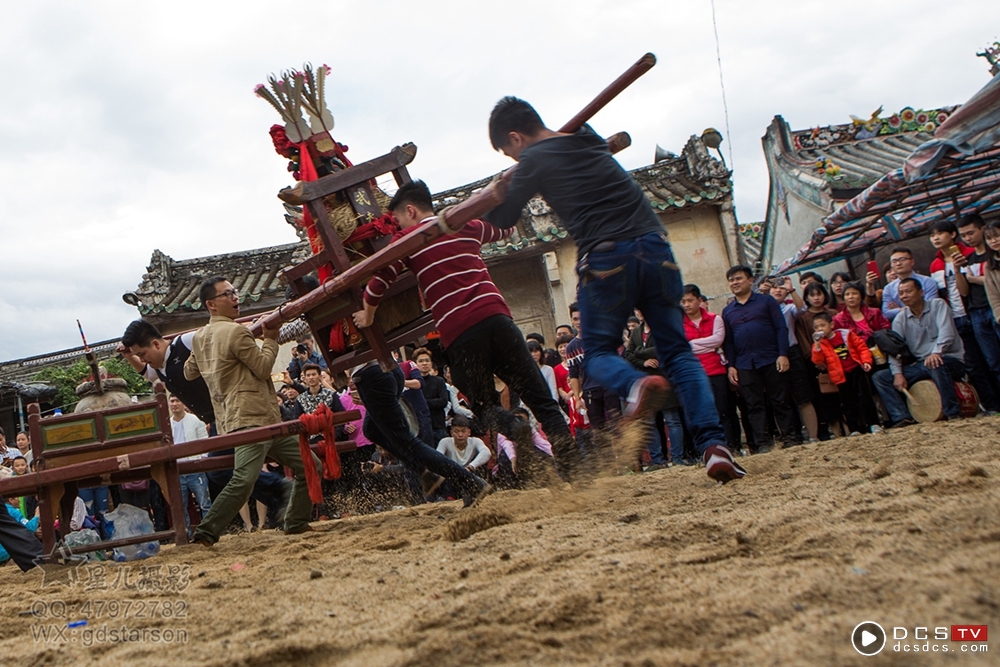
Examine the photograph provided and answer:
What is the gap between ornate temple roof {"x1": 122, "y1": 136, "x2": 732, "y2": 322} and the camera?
463 inches

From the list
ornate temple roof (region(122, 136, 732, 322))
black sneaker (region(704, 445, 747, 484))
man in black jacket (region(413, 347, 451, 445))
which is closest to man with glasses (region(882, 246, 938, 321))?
black sneaker (region(704, 445, 747, 484))

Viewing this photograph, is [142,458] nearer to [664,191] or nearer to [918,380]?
[918,380]

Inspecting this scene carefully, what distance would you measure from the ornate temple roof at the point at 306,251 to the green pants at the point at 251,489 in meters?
6.85

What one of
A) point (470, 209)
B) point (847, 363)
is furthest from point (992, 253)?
point (470, 209)

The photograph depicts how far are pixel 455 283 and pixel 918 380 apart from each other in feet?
13.7

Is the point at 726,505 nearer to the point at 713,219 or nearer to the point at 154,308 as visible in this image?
the point at 713,219

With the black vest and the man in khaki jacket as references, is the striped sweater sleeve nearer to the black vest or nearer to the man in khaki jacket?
the man in khaki jacket

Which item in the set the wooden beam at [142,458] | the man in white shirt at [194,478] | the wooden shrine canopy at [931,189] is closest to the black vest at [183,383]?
the wooden beam at [142,458]

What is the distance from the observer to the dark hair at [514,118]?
3793 millimetres

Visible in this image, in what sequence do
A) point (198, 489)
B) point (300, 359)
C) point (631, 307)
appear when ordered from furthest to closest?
point (300, 359)
point (198, 489)
point (631, 307)

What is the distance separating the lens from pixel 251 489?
4730 mm

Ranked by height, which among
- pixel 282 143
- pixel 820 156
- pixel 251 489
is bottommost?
pixel 251 489

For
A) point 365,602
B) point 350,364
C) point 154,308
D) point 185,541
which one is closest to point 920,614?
point 365,602

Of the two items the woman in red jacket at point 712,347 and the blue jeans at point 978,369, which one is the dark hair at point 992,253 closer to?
the blue jeans at point 978,369
